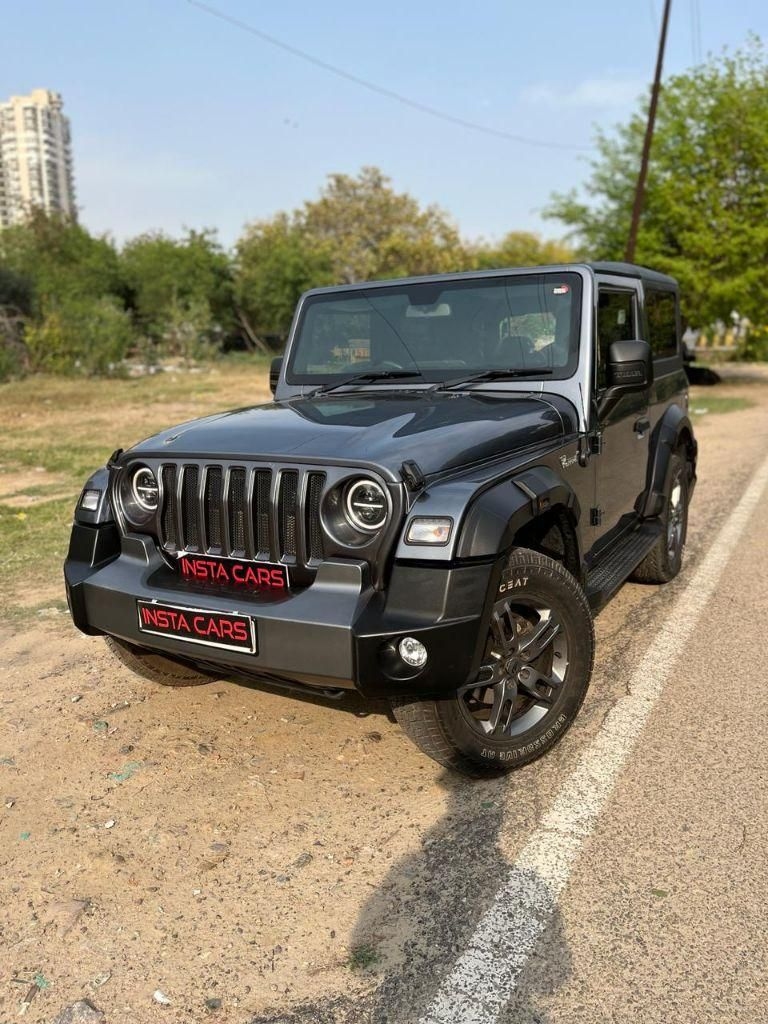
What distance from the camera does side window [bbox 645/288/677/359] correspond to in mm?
5297

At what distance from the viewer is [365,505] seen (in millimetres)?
3004

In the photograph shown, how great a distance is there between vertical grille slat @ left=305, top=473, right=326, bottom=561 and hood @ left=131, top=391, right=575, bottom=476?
0.08 m

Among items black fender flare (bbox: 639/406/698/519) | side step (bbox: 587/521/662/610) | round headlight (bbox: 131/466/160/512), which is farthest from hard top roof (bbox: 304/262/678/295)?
round headlight (bbox: 131/466/160/512)

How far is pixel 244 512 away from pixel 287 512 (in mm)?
179

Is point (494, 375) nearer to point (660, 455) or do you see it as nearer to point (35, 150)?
point (660, 455)

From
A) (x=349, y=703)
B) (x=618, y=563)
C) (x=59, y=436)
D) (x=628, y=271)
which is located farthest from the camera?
(x=59, y=436)

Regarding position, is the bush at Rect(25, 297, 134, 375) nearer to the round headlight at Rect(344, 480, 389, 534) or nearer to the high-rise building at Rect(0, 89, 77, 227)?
the round headlight at Rect(344, 480, 389, 534)

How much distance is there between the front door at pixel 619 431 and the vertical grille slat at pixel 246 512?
1.76 metres

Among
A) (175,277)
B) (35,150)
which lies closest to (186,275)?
(175,277)

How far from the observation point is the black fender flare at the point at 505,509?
9.41 ft

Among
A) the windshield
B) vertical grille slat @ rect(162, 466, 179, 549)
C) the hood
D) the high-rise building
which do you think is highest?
the high-rise building

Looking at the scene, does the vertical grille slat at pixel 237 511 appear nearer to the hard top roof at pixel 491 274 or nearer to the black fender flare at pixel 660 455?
the hard top roof at pixel 491 274

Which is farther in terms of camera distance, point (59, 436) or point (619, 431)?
point (59, 436)

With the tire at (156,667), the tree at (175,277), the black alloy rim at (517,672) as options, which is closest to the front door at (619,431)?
the black alloy rim at (517,672)
